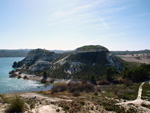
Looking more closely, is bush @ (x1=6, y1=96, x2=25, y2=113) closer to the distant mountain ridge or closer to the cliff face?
the distant mountain ridge

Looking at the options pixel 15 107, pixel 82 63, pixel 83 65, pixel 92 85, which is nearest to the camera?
pixel 15 107

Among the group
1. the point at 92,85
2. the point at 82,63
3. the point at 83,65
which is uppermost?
the point at 82,63

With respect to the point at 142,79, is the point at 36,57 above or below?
above

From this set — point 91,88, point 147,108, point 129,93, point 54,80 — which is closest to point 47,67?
point 54,80

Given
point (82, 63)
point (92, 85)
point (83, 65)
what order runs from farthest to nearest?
1. point (82, 63)
2. point (83, 65)
3. point (92, 85)

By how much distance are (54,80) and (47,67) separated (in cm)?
3732

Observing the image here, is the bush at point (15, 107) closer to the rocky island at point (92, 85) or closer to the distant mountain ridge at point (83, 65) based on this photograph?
the rocky island at point (92, 85)

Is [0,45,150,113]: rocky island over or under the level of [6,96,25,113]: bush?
under

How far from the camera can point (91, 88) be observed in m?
60.8

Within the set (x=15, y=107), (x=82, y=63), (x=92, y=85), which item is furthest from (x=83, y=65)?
→ (x=15, y=107)

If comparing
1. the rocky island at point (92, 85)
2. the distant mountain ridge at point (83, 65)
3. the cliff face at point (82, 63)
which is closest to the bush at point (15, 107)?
the rocky island at point (92, 85)

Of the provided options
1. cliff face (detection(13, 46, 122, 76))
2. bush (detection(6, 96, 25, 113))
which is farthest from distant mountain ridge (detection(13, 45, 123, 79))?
bush (detection(6, 96, 25, 113))

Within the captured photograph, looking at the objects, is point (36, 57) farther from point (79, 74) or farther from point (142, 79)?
point (142, 79)

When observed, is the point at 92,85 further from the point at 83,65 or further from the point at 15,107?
the point at 15,107
